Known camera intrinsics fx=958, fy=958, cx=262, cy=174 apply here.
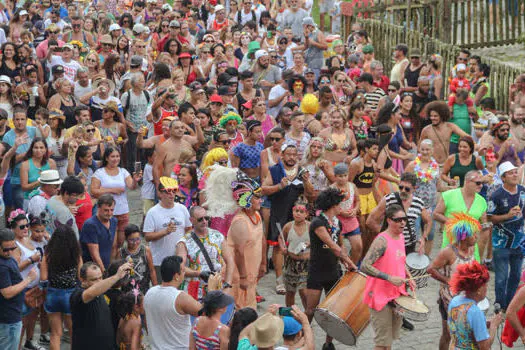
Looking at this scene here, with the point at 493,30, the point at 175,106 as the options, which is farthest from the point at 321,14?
the point at 175,106

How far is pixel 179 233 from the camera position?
9984 mm

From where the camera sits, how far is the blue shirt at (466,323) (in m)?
7.31

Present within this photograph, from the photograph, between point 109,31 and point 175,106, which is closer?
point 175,106

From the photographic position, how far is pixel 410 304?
29.3 feet

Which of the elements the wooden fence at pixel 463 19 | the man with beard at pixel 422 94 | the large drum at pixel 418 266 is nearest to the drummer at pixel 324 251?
the large drum at pixel 418 266

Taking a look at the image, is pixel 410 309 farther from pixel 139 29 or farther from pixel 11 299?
pixel 139 29

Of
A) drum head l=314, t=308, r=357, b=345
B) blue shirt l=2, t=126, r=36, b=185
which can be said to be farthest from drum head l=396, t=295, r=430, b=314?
blue shirt l=2, t=126, r=36, b=185

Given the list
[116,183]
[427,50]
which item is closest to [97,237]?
[116,183]

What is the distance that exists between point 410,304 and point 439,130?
210 inches

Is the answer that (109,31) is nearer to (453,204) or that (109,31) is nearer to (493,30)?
(493,30)

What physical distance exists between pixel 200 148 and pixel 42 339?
3.79 meters

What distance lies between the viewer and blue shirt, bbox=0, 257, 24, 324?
27.7ft

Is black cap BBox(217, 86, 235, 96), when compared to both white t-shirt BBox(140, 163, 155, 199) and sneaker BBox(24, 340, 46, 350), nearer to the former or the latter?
white t-shirt BBox(140, 163, 155, 199)

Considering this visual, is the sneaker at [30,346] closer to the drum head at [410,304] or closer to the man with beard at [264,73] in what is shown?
the drum head at [410,304]
